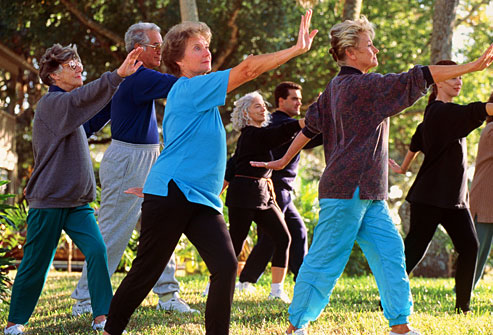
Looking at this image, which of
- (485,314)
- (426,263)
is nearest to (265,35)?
(426,263)

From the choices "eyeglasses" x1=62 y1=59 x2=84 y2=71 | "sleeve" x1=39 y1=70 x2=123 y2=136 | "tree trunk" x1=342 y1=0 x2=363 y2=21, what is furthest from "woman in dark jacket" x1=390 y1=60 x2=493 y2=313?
"tree trunk" x1=342 y1=0 x2=363 y2=21

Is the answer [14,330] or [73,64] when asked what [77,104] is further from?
[14,330]

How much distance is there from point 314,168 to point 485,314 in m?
24.8

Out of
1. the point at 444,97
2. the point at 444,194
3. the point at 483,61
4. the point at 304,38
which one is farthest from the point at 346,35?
the point at 444,194

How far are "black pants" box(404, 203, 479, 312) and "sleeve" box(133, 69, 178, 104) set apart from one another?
234 cm

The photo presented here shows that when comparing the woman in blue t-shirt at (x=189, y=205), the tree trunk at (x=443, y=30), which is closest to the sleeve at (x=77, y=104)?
the woman in blue t-shirt at (x=189, y=205)

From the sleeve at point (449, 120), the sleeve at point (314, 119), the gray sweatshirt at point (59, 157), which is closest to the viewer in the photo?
the sleeve at point (314, 119)

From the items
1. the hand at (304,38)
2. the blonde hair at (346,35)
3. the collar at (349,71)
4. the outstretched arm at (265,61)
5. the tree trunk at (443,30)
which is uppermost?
the tree trunk at (443,30)

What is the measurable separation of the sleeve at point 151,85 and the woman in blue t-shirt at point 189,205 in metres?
0.97

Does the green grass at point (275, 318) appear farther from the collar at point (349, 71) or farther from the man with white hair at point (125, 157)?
the collar at point (349, 71)

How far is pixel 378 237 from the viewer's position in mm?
4023

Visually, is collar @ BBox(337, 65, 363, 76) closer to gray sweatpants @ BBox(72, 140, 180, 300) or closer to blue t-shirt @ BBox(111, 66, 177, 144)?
blue t-shirt @ BBox(111, 66, 177, 144)

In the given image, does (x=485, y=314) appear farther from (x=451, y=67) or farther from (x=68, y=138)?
(x=68, y=138)

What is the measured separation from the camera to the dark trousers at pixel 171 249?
341 cm
